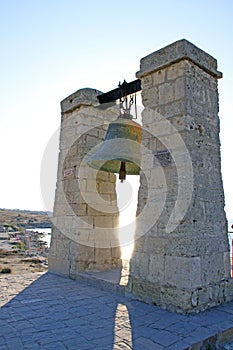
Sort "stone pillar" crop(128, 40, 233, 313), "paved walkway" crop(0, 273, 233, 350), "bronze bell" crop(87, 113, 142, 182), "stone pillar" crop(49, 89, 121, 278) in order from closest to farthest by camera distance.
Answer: "paved walkway" crop(0, 273, 233, 350) → "stone pillar" crop(128, 40, 233, 313) → "bronze bell" crop(87, 113, 142, 182) → "stone pillar" crop(49, 89, 121, 278)

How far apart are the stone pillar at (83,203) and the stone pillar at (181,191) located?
4.07 ft

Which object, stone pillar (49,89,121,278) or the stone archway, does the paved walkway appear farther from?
stone pillar (49,89,121,278)

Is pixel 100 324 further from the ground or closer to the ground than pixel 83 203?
closer to the ground

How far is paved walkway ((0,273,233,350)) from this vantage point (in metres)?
2.06

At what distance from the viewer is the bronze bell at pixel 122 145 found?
3.17 m

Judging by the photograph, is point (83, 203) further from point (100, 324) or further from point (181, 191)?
point (100, 324)

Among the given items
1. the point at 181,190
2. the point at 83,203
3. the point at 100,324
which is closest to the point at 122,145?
the point at 181,190

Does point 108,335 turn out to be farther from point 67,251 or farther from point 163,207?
point 67,251

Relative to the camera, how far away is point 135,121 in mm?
3607

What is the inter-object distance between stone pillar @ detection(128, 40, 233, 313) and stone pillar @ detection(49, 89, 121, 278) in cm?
124

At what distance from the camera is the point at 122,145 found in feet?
10.9

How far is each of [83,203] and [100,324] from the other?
210cm

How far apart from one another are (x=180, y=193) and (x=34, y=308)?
1808 mm

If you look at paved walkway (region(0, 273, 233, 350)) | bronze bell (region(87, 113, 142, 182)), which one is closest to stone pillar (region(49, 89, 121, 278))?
bronze bell (region(87, 113, 142, 182))
